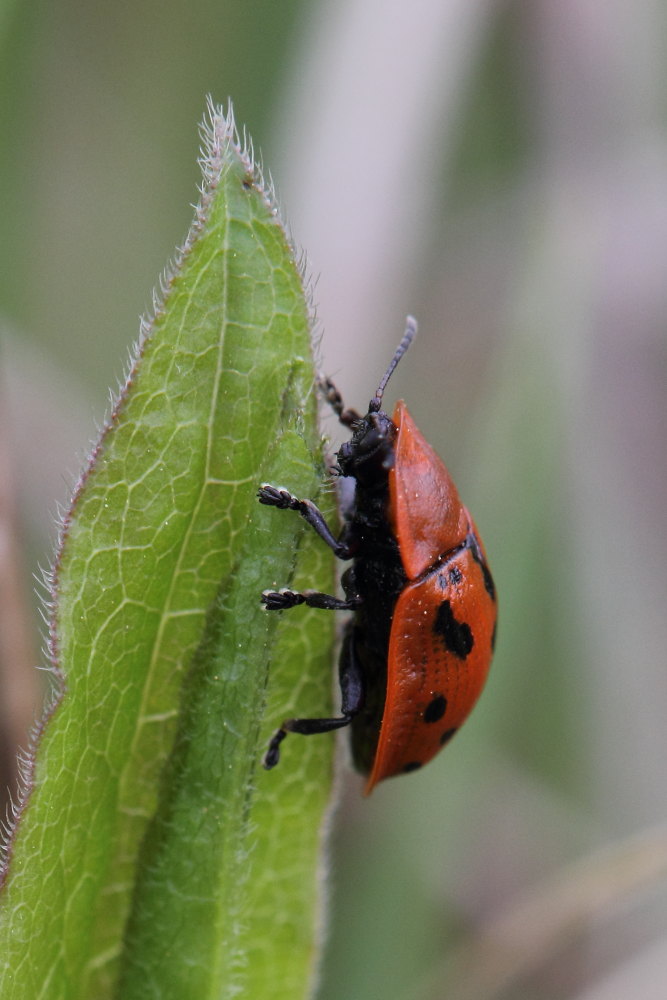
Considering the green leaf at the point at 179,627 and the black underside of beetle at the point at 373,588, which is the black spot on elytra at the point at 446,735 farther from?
the green leaf at the point at 179,627

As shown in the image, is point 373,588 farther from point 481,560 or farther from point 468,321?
point 468,321

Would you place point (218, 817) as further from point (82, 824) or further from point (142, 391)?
point (142, 391)

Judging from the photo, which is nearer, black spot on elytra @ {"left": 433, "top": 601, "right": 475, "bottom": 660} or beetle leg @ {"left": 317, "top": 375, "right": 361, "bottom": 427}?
black spot on elytra @ {"left": 433, "top": 601, "right": 475, "bottom": 660}

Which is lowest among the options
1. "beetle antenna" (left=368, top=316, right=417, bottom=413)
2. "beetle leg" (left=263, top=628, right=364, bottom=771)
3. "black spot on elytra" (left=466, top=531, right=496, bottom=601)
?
"beetle leg" (left=263, top=628, right=364, bottom=771)

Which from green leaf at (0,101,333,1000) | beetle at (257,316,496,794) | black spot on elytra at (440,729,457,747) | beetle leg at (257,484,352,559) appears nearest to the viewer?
green leaf at (0,101,333,1000)

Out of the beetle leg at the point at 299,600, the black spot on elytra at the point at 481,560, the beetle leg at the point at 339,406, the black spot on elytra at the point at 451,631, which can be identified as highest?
the beetle leg at the point at 339,406

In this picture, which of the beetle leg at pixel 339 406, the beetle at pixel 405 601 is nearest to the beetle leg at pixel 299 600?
the beetle at pixel 405 601

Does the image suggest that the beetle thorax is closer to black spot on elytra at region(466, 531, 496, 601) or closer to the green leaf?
black spot on elytra at region(466, 531, 496, 601)

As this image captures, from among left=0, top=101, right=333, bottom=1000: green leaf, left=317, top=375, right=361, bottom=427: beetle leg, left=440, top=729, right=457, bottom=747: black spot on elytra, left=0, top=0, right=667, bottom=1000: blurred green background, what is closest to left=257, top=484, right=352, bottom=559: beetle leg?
left=0, top=101, right=333, bottom=1000: green leaf
